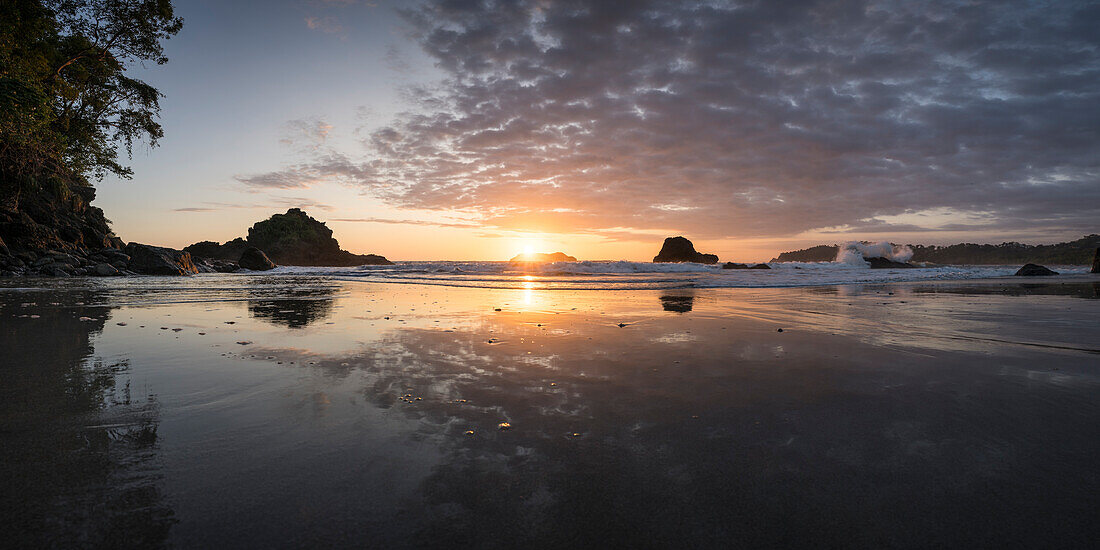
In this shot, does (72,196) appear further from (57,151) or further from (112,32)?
(112,32)

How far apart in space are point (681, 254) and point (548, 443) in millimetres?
50845

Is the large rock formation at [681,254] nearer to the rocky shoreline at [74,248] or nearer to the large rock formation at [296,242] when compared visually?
the rocky shoreline at [74,248]

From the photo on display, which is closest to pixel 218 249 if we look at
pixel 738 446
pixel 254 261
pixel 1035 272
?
pixel 254 261

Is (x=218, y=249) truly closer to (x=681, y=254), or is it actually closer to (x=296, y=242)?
(x=296, y=242)

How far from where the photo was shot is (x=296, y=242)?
66938 millimetres

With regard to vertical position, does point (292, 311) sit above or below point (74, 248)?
below

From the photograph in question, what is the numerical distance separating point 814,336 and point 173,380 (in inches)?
260

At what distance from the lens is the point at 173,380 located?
10.9ft

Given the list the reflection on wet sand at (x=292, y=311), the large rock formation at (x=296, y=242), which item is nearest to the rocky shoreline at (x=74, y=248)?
the reflection on wet sand at (x=292, y=311)

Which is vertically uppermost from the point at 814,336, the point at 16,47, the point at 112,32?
the point at 112,32

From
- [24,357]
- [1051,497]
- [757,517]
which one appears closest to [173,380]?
[24,357]

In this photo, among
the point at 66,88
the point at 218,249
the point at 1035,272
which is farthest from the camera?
the point at 218,249

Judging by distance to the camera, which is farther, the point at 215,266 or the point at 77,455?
the point at 215,266

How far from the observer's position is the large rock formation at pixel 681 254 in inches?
1980
